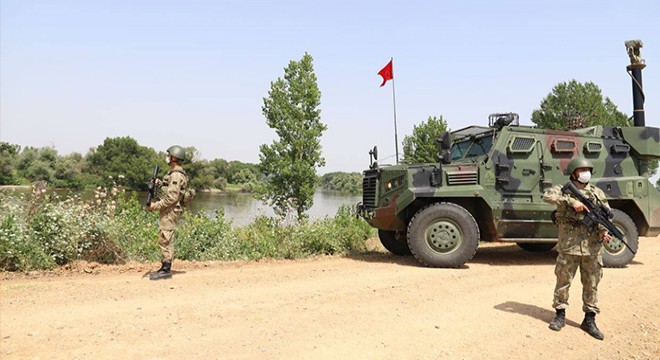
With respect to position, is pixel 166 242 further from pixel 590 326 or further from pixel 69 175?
pixel 69 175

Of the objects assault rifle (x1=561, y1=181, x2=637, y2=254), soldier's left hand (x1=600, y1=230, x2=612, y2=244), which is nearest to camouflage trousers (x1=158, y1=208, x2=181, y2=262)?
assault rifle (x1=561, y1=181, x2=637, y2=254)

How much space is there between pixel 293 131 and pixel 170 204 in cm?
2279

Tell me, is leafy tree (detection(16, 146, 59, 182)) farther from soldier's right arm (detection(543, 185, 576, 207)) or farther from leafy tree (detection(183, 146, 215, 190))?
soldier's right arm (detection(543, 185, 576, 207))

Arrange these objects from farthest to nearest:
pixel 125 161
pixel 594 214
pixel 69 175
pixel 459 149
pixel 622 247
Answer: pixel 125 161, pixel 69 175, pixel 459 149, pixel 622 247, pixel 594 214

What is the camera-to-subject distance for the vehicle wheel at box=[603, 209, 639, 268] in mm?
7195

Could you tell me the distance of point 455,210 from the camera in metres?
7.02

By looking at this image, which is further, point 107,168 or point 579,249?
point 107,168

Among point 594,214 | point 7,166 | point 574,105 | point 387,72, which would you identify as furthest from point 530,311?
point 574,105

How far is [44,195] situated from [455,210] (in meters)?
6.28

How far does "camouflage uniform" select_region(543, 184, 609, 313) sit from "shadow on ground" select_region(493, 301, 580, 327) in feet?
0.78

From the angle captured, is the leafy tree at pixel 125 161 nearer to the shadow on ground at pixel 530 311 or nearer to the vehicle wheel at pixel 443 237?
the vehicle wheel at pixel 443 237

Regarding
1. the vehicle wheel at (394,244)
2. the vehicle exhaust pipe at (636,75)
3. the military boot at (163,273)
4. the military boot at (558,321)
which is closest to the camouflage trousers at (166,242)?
the military boot at (163,273)

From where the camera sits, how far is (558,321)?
13.9 feet

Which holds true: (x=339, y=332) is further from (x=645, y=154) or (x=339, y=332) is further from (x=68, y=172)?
(x=68, y=172)
